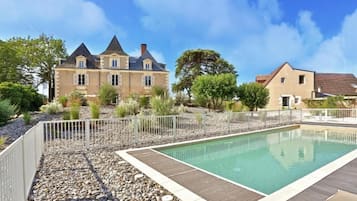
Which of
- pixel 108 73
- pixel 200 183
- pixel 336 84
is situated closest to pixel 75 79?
pixel 108 73

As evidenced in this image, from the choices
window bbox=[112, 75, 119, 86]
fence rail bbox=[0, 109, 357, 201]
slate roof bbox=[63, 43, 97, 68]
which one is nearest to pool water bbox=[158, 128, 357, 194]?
fence rail bbox=[0, 109, 357, 201]

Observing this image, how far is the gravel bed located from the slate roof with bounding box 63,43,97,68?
67.6 feet

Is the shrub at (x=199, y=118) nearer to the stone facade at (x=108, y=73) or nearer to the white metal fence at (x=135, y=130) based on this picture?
the white metal fence at (x=135, y=130)

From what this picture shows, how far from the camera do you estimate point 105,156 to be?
609 cm

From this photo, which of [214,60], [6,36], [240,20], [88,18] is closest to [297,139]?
[240,20]

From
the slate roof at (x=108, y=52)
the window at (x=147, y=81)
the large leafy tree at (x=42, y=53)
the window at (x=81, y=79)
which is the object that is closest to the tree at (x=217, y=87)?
the window at (x=147, y=81)

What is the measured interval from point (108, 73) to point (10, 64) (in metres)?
12.3

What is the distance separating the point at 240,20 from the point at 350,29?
7934mm

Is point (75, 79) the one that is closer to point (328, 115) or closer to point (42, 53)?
point (42, 53)

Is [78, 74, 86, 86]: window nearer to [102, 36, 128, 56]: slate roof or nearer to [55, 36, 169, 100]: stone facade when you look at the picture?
[55, 36, 169, 100]: stone facade

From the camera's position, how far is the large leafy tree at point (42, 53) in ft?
89.6

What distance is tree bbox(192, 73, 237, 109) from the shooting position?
15.2 metres

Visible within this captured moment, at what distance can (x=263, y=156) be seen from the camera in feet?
23.0

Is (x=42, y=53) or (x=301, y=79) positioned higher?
(x=42, y=53)
